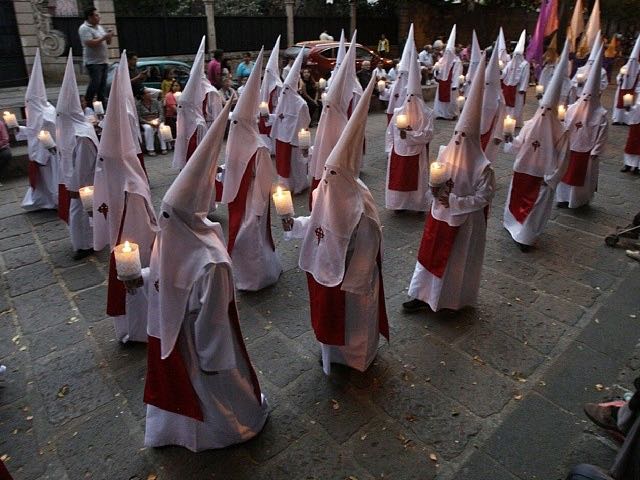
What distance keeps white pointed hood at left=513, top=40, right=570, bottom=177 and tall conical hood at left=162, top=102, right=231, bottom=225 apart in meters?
4.39

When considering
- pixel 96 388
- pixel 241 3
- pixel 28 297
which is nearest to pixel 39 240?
pixel 28 297

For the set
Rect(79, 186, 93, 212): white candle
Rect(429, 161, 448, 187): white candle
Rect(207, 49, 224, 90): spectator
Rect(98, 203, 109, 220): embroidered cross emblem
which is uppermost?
Rect(207, 49, 224, 90): spectator

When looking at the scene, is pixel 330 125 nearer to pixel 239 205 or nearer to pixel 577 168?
pixel 239 205

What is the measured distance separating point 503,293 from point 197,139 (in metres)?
4.92

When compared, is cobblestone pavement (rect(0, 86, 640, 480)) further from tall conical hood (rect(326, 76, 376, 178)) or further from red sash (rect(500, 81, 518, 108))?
red sash (rect(500, 81, 518, 108))

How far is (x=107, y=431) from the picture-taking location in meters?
3.41

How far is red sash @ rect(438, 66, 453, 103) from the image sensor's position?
13516 mm

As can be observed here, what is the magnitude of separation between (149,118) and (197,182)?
8.11 m

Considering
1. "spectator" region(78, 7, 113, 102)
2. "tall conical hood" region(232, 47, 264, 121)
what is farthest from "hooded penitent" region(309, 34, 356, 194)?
"spectator" region(78, 7, 113, 102)

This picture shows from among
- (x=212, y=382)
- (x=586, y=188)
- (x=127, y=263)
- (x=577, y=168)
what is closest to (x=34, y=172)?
(x=127, y=263)

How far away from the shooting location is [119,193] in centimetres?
420

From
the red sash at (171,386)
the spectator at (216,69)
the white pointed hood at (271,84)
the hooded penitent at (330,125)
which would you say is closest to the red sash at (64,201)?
the hooded penitent at (330,125)

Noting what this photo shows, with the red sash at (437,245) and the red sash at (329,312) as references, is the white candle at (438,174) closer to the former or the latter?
the red sash at (437,245)

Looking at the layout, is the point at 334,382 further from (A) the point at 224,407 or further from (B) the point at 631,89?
(B) the point at 631,89
